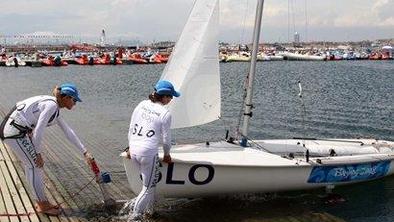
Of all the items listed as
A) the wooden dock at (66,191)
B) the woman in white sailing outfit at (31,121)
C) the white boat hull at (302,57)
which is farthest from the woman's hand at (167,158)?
the white boat hull at (302,57)

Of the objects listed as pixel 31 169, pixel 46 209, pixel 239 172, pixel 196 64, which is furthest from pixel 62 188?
pixel 196 64

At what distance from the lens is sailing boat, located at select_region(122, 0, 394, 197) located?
9766mm

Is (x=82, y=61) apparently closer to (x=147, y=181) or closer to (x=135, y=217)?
(x=135, y=217)

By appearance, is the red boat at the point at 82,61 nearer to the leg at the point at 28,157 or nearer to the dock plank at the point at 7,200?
the dock plank at the point at 7,200

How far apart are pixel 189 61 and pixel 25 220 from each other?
16.7 feet

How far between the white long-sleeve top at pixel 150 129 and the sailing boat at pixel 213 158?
796 mm

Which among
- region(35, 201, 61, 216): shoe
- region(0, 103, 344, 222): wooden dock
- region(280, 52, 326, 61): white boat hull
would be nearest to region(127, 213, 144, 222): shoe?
region(0, 103, 344, 222): wooden dock

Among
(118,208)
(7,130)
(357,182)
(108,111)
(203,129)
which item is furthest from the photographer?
(108,111)

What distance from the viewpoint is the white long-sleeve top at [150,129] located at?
8.40 meters

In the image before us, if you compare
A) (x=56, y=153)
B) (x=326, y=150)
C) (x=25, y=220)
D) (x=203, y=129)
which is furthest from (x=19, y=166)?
(x=203, y=129)

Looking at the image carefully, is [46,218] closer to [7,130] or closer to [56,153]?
[7,130]

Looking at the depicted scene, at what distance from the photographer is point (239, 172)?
10094mm

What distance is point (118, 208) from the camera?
958cm

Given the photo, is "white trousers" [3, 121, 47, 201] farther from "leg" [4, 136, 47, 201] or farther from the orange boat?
the orange boat
